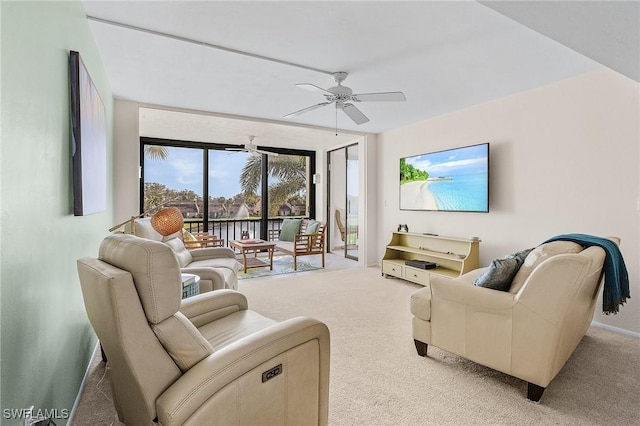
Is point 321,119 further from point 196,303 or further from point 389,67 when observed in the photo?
point 196,303

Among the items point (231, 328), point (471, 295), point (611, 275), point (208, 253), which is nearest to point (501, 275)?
point (471, 295)

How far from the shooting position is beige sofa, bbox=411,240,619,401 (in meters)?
1.78

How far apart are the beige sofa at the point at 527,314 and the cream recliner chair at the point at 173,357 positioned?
1169 millimetres

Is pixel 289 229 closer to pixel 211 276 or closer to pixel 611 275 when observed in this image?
pixel 211 276

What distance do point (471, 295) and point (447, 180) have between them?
2577mm

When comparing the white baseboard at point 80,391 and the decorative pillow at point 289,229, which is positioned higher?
the decorative pillow at point 289,229

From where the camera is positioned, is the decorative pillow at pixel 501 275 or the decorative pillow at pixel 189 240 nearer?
the decorative pillow at pixel 501 275

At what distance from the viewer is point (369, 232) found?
18.9 feet

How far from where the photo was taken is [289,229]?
22.9 ft

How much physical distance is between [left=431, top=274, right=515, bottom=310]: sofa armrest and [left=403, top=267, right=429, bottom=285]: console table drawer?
2.08m

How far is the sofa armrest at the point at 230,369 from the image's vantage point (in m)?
1.08

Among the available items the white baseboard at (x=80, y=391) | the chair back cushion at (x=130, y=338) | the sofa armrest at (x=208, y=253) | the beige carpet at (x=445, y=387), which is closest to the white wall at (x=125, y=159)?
the sofa armrest at (x=208, y=253)

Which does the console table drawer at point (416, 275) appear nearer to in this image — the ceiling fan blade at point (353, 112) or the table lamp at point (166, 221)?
the ceiling fan blade at point (353, 112)

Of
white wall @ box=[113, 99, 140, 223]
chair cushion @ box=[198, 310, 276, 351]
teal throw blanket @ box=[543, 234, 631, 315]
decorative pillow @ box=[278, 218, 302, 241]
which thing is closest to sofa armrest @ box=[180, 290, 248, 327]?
chair cushion @ box=[198, 310, 276, 351]
